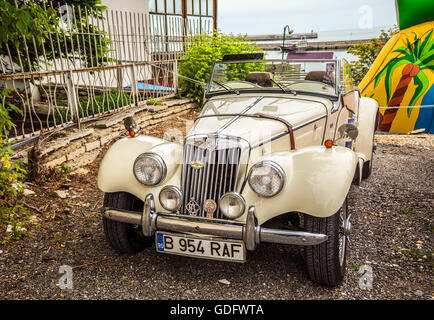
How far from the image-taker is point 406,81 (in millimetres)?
6758

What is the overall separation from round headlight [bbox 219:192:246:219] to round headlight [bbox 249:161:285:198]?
13cm

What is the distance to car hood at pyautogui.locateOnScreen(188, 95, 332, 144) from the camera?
273 centimetres

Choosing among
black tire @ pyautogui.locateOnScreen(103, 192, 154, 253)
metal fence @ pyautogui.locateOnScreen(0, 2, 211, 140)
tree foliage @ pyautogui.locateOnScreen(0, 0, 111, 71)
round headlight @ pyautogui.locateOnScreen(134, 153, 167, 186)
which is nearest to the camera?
round headlight @ pyautogui.locateOnScreen(134, 153, 167, 186)

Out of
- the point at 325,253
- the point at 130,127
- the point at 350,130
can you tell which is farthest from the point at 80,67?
the point at 325,253

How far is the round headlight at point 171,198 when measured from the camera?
2471 mm

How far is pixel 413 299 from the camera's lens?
231cm

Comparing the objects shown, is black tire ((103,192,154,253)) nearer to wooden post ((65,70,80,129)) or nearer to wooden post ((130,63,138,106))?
wooden post ((65,70,80,129))

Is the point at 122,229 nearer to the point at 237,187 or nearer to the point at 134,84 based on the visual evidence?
the point at 237,187

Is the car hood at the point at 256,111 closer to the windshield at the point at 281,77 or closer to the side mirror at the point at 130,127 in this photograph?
the windshield at the point at 281,77

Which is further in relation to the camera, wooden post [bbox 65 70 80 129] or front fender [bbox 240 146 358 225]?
wooden post [bbox 65 70 80 129]

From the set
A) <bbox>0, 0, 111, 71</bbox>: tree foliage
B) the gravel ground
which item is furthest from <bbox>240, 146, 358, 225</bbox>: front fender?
<bbox>0, 0, 111, 71</bbox>: tree foliage

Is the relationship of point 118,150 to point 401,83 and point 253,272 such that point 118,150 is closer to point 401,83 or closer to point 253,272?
point 253,272

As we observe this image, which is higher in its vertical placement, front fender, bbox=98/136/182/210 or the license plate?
front fender, bbox=98/136/182/210
